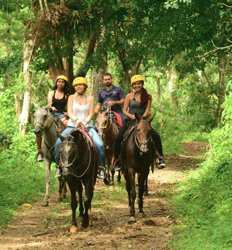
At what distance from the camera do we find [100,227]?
11.3 m

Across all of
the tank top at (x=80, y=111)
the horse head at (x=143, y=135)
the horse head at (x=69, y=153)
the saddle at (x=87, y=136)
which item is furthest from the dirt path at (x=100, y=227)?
the tank top at (x=80, y=111)

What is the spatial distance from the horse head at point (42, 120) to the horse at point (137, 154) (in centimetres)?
253

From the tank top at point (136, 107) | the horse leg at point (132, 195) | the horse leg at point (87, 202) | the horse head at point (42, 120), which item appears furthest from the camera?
the horse head at point (42, 120)

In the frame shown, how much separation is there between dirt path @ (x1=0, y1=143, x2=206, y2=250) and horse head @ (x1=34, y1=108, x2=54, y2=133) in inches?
70.6

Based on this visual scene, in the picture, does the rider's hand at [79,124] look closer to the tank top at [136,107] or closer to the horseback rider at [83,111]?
the horseback rider at [83,111]

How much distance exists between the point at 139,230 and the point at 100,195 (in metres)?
4.83

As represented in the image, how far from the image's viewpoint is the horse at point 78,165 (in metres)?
10.8

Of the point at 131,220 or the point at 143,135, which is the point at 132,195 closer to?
the point at 131,220

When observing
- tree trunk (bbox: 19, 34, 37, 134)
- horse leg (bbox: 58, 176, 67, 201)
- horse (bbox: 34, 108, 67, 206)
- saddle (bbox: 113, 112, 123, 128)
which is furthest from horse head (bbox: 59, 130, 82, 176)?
tree trunk (bbox: 19, 34, 37, 134)

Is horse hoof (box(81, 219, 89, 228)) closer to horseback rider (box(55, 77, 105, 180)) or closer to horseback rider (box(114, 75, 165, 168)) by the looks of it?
horseback rider (box(55, 77, 105, 180))

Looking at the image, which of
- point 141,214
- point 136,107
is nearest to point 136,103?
point 136,107

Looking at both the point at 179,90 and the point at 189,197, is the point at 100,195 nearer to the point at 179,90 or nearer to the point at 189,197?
the point at 189,197

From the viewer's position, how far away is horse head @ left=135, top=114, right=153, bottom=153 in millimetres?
11680

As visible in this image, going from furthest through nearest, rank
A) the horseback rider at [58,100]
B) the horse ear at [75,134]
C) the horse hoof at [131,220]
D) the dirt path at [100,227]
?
the horseback rider at [58,100]
the horse hoof at [131,220]
the horse ear at [75,134]
the dirt path at [100,227]
